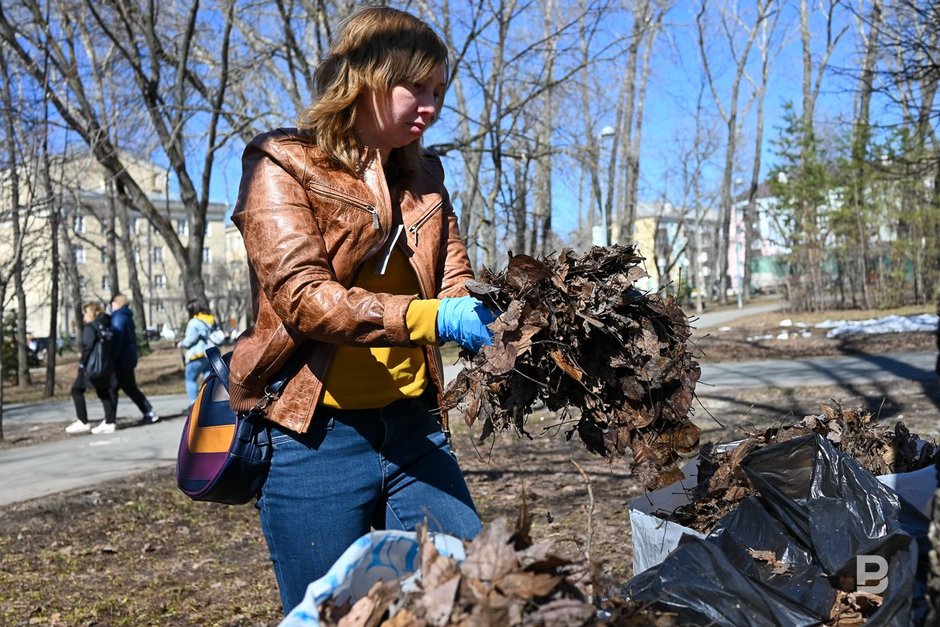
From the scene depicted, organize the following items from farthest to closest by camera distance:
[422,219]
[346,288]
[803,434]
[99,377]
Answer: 1. [99,377]
2. [803,434]
3. [422,219]
4. [346,288]

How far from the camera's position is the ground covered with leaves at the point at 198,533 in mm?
3936

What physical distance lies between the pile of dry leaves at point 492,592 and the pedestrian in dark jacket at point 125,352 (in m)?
9.37

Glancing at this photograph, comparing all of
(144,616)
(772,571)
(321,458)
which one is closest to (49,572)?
(144,616)

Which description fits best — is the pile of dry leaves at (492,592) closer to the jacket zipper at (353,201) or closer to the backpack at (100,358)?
the jacket zipper at (353,201)

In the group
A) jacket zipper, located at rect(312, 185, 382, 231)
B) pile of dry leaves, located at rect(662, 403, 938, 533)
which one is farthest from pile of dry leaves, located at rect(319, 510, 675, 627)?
pile of dry leaves, located at rect(662, 403, 938, 533)

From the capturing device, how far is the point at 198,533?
5.32m

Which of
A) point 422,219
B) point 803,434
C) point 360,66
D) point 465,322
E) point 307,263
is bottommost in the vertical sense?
point 803,434

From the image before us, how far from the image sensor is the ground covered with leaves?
3.94m

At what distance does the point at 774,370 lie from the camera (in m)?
10.4

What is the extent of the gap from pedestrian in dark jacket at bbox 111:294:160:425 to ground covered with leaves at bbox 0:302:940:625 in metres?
3.09

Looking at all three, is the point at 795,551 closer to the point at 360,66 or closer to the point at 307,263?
the point at 307,263

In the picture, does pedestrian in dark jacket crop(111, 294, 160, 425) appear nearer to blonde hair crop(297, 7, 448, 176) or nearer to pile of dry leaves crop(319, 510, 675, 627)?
blonde hair crop(297, 7, 448, 176)

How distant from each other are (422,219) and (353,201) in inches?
8.7

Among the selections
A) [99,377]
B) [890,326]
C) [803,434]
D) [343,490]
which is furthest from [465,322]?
[890,326]
